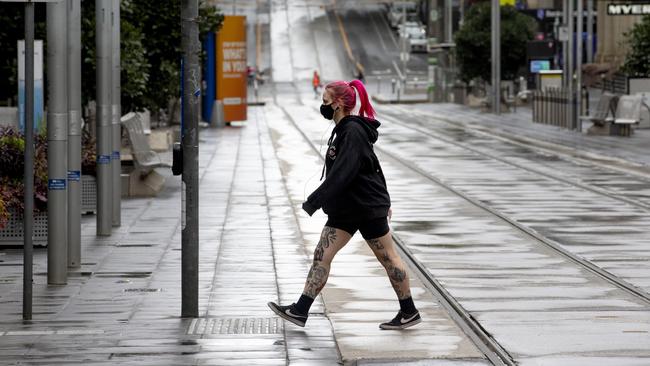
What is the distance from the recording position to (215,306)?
41.3 ft

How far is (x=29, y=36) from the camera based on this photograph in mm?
11820

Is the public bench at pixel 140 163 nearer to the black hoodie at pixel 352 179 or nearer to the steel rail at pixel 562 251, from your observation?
the steel rail at pixel 562 251

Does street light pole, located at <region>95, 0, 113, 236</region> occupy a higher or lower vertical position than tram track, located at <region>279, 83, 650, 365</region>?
higher

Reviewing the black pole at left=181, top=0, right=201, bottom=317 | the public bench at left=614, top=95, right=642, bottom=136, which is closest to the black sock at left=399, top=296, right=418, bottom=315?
the black pole at left=181, top=0, right=201, bottom=317

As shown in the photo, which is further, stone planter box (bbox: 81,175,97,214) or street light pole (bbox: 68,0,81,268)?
stone planter box (bbox: 81,175,97,214)

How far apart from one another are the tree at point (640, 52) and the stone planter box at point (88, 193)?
25.9 m

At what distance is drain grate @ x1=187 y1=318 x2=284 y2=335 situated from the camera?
37.1ft

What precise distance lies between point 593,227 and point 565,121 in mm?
29183

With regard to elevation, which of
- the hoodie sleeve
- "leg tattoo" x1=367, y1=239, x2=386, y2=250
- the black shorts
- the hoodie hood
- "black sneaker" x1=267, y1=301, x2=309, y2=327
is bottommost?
"black sneaker" x1=267, y1=301, x2=309, y2=327

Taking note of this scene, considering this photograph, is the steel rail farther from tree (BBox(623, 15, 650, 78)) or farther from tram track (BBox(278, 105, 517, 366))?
tree (BBox(623, 15, 650, 78))

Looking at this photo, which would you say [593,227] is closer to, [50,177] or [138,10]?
[50,177]

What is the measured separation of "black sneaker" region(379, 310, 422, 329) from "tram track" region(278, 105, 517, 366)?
13.3 inches

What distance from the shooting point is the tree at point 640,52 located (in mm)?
44188

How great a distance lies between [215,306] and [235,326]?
1101 mm
